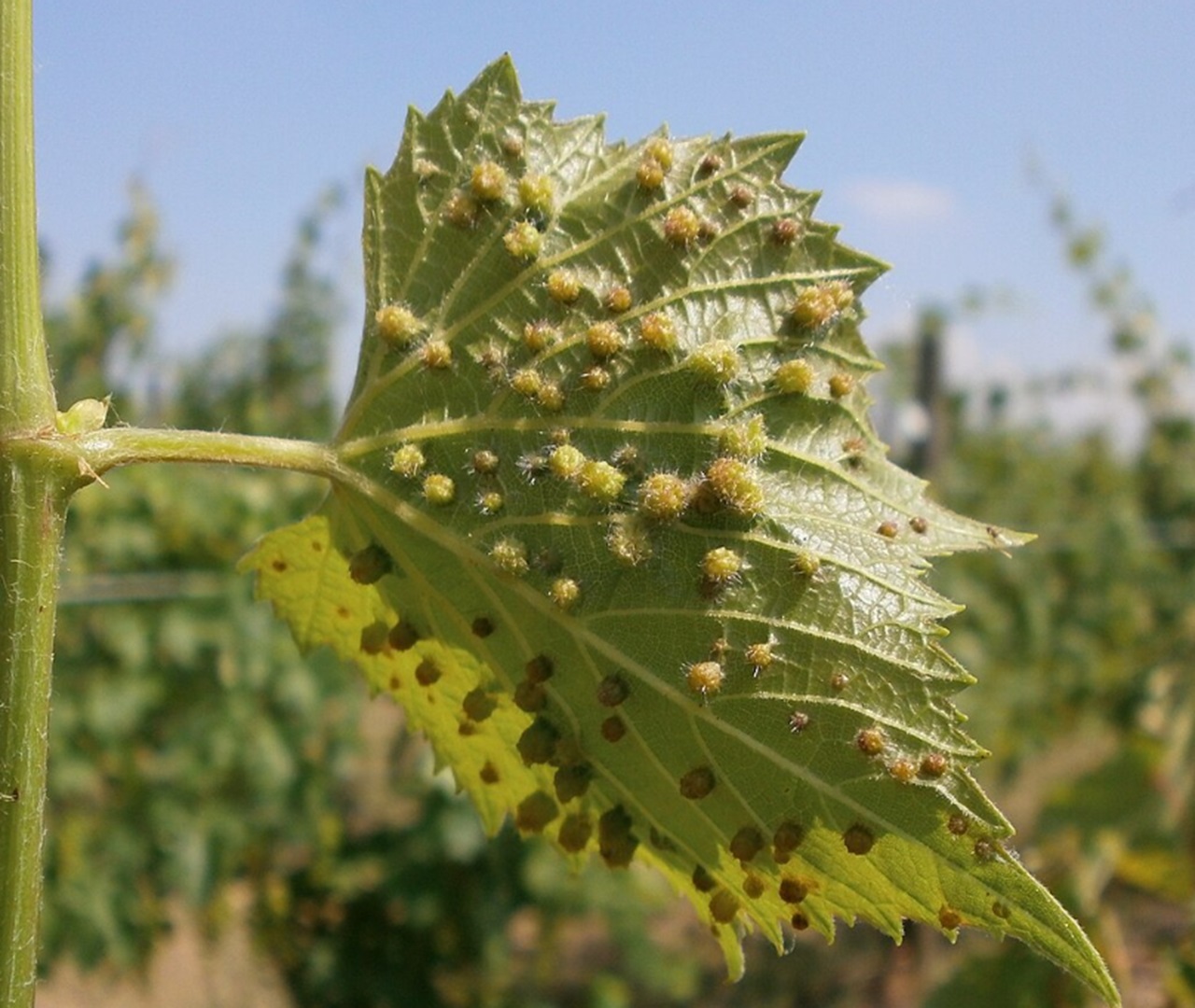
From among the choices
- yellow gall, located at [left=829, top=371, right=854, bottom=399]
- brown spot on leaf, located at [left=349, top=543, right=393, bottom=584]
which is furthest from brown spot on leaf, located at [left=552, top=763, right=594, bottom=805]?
yellow gall, located at [left=829, top=371, right=854, bottom=399]

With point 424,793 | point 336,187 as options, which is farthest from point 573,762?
point 336,187

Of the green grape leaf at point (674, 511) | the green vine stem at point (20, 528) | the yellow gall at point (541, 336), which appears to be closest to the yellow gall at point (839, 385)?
the green grape leaf at point (674, 511)

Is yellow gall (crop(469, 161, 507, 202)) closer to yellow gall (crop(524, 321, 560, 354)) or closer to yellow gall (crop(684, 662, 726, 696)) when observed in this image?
yellow gall (crop(524, 321, 560, 354))

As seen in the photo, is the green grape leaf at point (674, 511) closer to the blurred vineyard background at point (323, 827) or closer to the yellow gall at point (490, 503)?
the yellow gall at point (490, 503)

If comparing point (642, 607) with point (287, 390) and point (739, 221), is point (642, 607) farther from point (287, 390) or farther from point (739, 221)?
point (287, 390)

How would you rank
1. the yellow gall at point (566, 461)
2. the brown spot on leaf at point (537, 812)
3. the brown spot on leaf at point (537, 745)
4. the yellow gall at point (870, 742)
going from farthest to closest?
1. the brown spot on leaf at point (537, 812)
2. the brown spot on leaf at point (537, 745)
3. the yellow gall at point (566, 461)
4. the yellow gall at point (870, 742)

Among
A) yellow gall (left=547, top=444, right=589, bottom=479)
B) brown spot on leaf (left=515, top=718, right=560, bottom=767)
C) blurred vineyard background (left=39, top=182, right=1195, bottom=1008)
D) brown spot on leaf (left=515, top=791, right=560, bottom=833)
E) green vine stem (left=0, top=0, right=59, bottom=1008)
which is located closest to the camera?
green vine stem (left=0, top=0, right=59, bottom=1008)

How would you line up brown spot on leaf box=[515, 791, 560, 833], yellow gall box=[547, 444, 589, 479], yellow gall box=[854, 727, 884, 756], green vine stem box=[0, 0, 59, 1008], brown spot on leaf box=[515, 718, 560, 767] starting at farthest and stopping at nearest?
brown spot on leaf box=[515, 791, 560, 833] < brown spot on leaf box=[515, 718, 560, 767] < yellow gall box=[547, 444, 589, 479] < yellow gall box=[854, 727, 884, 756] < green vine stem box=[0, 0, 59, 1008]
